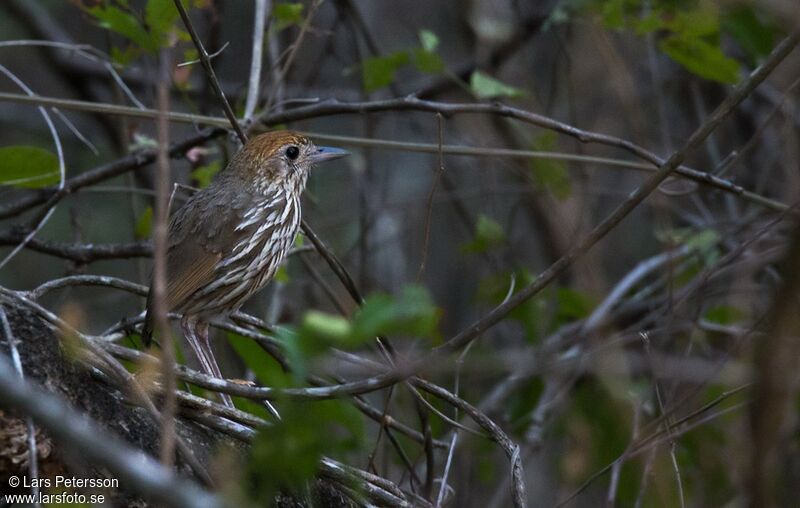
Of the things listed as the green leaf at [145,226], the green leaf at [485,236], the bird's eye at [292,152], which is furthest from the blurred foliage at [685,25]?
the green leaf at [145,226]

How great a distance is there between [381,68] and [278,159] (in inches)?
32.8

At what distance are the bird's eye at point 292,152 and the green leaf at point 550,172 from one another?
161 cm

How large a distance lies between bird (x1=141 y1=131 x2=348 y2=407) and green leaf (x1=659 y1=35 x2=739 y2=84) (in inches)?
87.9

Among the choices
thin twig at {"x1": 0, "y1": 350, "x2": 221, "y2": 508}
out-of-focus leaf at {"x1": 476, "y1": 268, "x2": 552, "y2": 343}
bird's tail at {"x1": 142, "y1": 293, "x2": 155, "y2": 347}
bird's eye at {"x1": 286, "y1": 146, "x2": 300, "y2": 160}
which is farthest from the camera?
out-of-focus leaf at {"x1": 476, "y1": 268, "x2": 552, "y2": 343}

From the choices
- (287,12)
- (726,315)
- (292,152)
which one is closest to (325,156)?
(292,152)

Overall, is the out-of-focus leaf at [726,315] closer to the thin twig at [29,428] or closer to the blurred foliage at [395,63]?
the blurred foliage at [395,63]

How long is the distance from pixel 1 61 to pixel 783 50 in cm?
805

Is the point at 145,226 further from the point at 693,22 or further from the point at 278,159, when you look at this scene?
the point at 693,22

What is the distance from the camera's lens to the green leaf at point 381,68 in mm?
6031

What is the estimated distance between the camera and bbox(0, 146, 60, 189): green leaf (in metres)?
4.97

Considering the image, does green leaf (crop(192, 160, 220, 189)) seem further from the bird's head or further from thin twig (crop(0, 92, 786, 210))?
thin twig (crop(0, 92, 786, 210))

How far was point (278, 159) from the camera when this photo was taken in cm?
580

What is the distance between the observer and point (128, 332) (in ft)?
15.4

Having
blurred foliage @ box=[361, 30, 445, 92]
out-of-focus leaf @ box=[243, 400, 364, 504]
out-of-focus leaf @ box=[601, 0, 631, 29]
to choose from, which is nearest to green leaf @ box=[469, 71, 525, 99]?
blurred foliage @ box=[361, 30, 445, 92]
